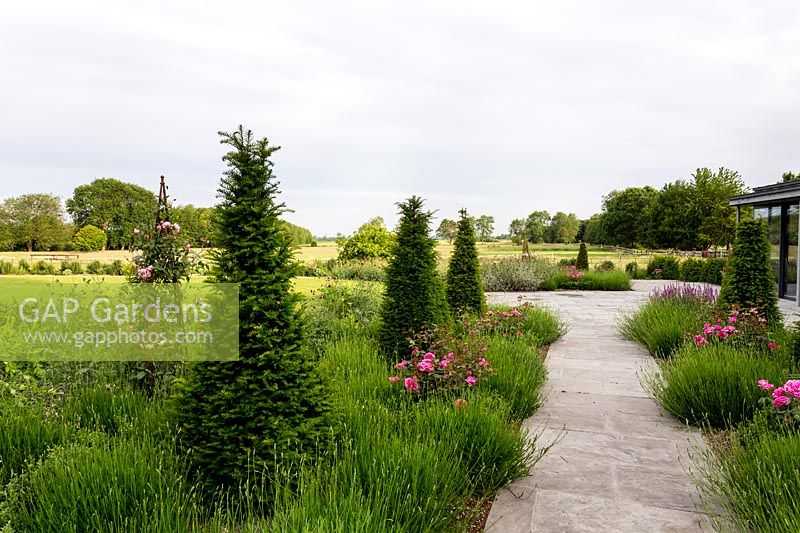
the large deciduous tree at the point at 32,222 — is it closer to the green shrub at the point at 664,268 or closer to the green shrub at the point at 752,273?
the green shrub at the point at 752,273

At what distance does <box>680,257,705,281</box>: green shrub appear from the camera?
18766 mm

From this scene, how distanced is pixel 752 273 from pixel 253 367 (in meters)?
6.60

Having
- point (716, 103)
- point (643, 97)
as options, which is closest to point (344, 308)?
point (643, 97)

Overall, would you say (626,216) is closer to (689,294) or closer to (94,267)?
(689,294)

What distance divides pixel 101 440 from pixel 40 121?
7659 millimetres

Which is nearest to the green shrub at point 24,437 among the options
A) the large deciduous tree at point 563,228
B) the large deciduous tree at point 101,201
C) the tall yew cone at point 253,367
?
the tall yew cone at point 253,367

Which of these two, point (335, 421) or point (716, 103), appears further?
point (716, 103)

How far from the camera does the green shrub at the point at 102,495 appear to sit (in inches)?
73.8

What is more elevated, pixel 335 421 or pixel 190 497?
pixel 335 421

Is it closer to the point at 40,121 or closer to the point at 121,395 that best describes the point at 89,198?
the point at 40,121

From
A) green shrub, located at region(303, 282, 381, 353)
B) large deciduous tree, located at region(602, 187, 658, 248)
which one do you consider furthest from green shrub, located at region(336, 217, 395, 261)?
large deciduous tree, located at region(602, 187, 658, 248)

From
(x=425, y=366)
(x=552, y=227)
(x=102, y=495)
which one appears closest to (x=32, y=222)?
(x=425, y=366)

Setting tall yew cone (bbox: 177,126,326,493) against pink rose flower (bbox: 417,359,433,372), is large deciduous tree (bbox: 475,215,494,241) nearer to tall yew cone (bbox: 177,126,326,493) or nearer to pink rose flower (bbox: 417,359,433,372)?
pink rose flower (bbox: 417,359,433,372)

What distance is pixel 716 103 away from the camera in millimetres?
12953
